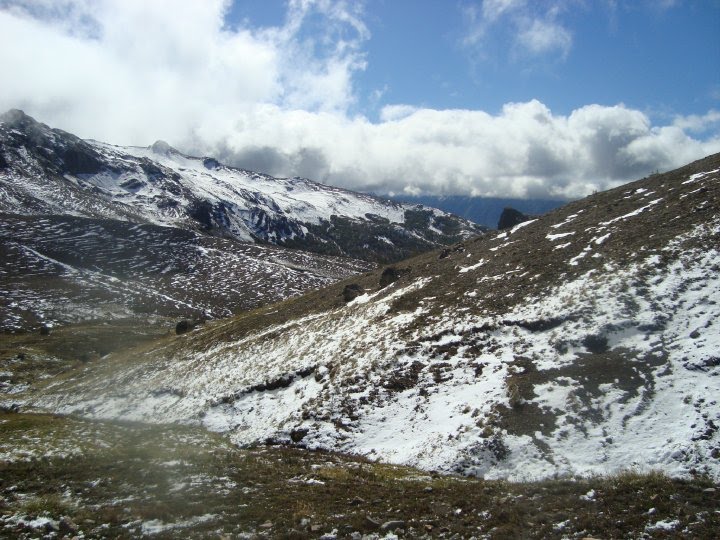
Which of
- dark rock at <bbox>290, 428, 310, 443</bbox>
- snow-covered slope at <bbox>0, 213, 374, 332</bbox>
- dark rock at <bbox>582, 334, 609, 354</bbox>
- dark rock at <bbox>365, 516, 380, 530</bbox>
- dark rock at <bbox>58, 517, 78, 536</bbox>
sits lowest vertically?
dark rock at <bbox>365, 516, 380, 530</bbox>

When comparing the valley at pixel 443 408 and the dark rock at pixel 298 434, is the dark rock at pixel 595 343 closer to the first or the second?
the valley at pixel 443 408

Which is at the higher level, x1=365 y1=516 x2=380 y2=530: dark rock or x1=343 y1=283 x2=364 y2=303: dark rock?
x1=343 y1=283 x2=364 y2=303: dark rock

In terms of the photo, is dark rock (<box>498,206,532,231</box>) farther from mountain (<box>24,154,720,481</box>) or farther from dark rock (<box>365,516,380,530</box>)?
dark rock (<box>365,516,380,530</box>)

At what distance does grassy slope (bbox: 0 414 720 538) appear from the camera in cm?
1299

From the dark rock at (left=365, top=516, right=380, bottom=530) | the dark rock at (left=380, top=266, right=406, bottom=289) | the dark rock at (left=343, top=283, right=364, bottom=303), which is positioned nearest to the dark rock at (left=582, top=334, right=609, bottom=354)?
the dark rock at (left=365, top=516, right=380, bottom=530)

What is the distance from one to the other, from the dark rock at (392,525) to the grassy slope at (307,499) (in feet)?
0.82

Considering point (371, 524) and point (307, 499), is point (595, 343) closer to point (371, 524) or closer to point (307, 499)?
point (371, 524)

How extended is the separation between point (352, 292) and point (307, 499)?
30.9 m

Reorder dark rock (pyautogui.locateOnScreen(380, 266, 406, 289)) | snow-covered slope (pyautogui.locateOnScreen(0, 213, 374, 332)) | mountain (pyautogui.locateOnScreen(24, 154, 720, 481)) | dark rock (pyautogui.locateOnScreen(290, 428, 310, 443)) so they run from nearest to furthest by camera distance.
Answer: mountain (pyautogui.locateOnScreen(24, 154, 720, 481))
dark rock (pyautogui.locateOnScreen(290, 428, 310, 443))
dark rock (pyautogui.locateOnScreen(380, 266, 406, 289))
snow-covered slope (pyautogui.locateOnScreen(0, 213, 374, 332))

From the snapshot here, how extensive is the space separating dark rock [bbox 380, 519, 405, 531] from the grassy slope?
0.82ft

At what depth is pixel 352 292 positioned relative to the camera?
1836 inches

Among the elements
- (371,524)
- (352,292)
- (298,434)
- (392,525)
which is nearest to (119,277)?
(352,292)

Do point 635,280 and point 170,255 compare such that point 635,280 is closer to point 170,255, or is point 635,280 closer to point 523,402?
point 523,402

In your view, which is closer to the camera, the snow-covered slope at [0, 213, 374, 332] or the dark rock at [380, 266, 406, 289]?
the dark rock at [380, 266, 406, 289]
